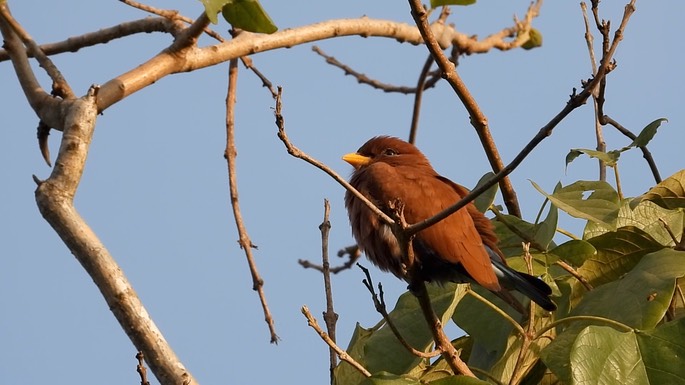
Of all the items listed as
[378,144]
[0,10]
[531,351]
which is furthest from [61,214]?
[378,144]

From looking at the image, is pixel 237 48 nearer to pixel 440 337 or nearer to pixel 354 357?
pixel 354 357

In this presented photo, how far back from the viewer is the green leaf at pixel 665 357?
2.79 metres

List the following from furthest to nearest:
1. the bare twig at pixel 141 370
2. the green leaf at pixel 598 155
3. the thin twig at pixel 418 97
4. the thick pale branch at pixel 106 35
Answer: the thin twig at pixel 418 97 → the thick pale branch at pixel 106 35 → the green leaf at pixel 598 155 → the bare twig at pixel 141 370

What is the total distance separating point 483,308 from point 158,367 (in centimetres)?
120

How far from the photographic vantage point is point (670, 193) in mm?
3611

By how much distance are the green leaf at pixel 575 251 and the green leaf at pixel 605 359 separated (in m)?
0.51

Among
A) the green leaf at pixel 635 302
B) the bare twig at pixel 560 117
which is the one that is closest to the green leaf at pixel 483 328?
the green leaf at pixel 635 302

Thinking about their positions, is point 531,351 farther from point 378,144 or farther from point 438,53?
point 378,144

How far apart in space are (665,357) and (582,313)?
0.42m

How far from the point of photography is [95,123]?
3.24 meters

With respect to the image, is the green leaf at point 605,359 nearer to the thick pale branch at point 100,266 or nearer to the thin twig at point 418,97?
the thick pale branch at point 100,266

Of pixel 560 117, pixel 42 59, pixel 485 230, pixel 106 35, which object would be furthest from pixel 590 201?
pixel 106 35

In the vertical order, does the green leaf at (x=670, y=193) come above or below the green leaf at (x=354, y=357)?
above

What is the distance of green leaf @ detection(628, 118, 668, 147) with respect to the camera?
3.54 metres
